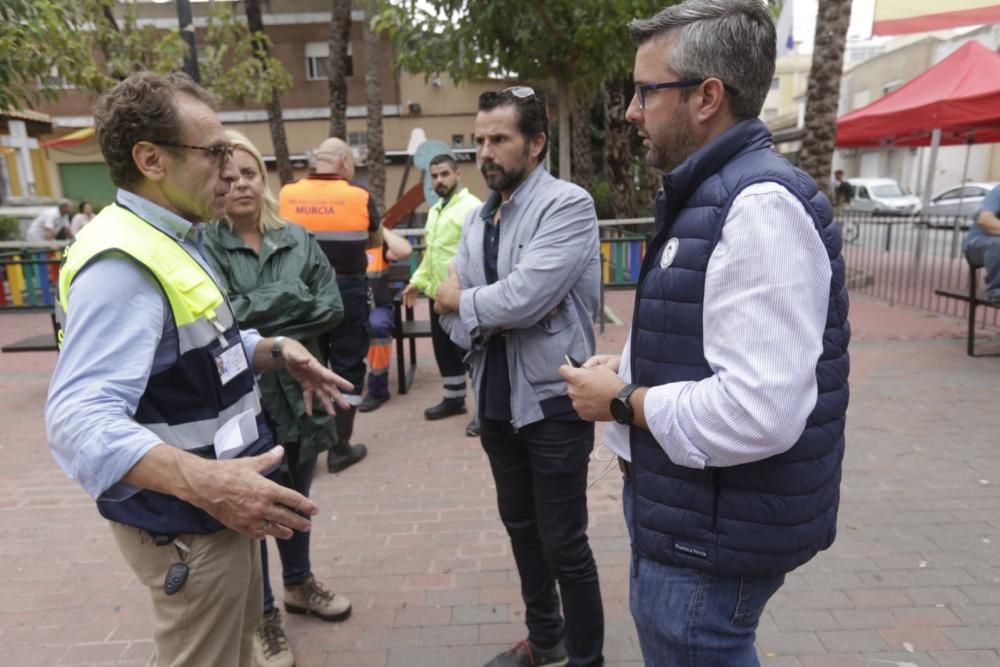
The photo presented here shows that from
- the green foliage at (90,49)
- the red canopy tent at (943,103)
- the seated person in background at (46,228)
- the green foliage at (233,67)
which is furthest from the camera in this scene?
the seated person in background at (46,228)

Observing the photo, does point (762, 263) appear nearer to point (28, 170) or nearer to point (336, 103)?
point (336, 103)

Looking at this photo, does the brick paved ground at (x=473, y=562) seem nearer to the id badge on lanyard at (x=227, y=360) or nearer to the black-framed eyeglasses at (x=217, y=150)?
the id badge on lanyard at (x=227, y=360)

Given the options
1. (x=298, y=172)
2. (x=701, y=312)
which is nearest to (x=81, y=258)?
(x=701, y=312)

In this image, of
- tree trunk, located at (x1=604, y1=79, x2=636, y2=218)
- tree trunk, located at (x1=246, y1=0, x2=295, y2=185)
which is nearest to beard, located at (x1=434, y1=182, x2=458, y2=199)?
tree trunk, located at (x1=604, y1=79, x2=636, y2=218)

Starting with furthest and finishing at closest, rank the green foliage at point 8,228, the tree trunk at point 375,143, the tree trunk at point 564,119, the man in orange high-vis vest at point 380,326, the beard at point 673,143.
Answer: the tree trunk at point 375,143, the green foliage at point 8,228, the tree trunk at point 564,119, the man in orange high-vis vest at point 380,326, the beard at point 673,143

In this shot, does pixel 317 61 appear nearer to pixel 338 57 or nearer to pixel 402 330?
pixel 338 57

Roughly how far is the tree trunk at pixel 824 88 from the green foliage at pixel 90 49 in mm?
8137

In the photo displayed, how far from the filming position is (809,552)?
5.07ft

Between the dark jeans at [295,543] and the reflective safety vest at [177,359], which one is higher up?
the reflective safety vest at [177,359]

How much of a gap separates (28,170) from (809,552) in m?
20.5

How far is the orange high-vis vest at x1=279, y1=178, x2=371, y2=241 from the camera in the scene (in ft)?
15.6

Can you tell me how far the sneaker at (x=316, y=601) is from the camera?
3.09m

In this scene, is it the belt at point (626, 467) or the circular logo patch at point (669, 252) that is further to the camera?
the belt at point (626, 467)

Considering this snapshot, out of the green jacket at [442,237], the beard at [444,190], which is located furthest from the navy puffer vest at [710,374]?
the beard at [444,190]
